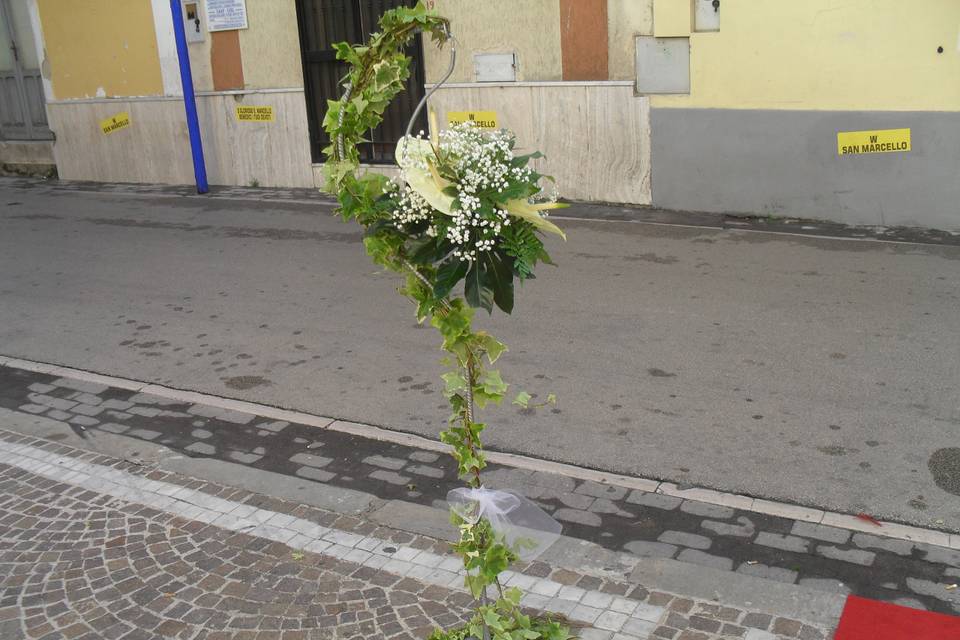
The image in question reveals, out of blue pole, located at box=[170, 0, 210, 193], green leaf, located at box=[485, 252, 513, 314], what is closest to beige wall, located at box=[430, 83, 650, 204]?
blue pole, located at box=[170, 0, 210, 193]

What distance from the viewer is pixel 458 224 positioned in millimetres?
3551

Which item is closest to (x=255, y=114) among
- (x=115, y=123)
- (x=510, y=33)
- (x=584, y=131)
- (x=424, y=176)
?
(x=115, y=123)

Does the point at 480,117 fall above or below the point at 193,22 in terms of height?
below

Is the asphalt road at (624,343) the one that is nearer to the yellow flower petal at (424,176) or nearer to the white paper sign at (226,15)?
the yellow flower petal at (424,176)

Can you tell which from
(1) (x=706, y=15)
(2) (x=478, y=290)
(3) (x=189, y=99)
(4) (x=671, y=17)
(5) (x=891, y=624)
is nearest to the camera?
(2) (x=478, y=290)

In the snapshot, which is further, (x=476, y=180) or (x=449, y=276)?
(x=449, y=276)

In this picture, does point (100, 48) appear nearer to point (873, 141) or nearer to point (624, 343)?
point (873, 141)

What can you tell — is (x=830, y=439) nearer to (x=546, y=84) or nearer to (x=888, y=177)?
(x=888, y=177)

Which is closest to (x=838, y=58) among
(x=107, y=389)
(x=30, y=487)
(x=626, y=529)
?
(x=626, y=529)

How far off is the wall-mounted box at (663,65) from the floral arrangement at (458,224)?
26.1ft

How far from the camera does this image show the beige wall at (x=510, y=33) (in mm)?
12188

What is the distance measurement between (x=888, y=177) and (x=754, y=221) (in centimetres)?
146

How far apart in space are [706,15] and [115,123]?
34.4 ft

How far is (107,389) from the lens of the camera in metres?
7.44
